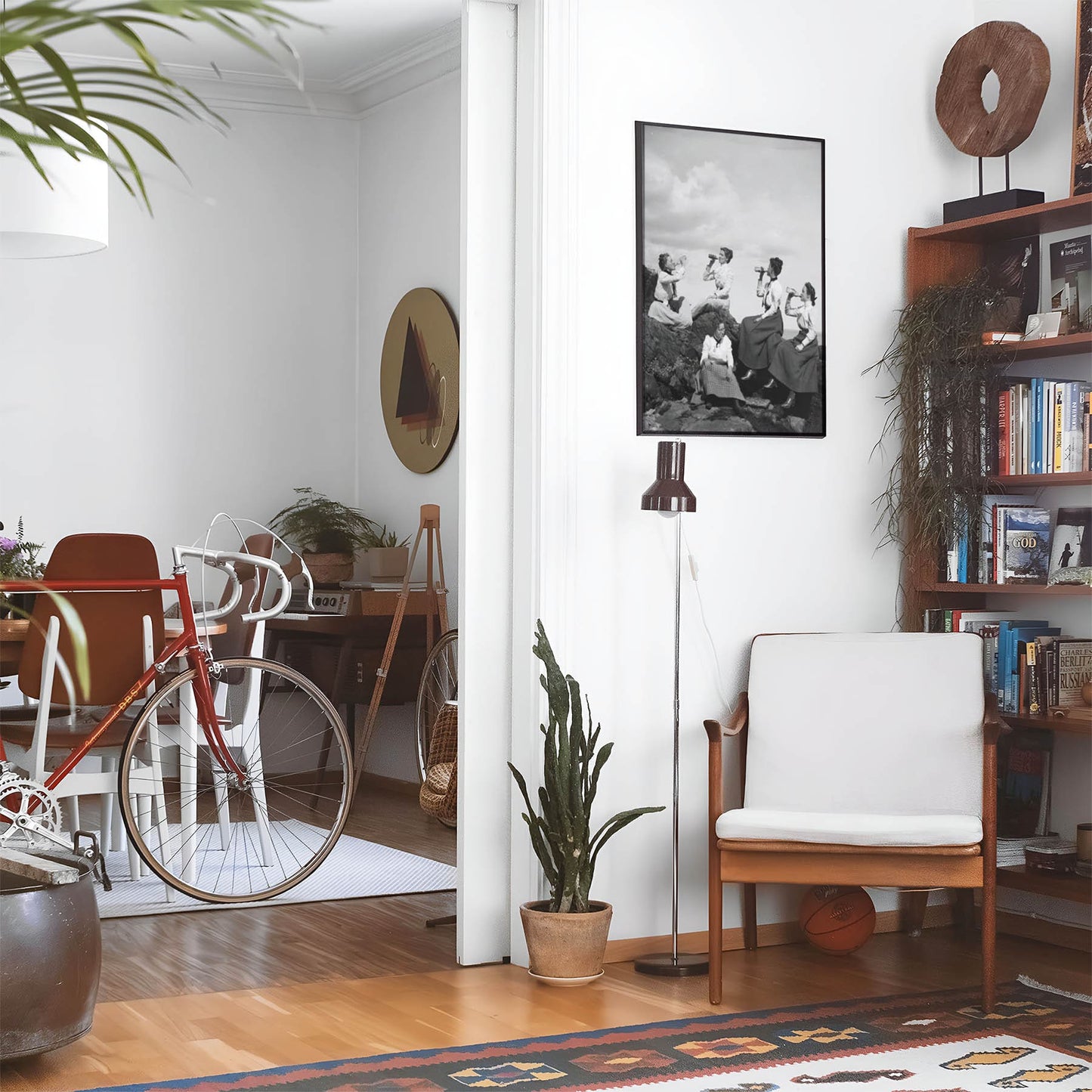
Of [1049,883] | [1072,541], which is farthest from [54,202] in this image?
[1049,883]

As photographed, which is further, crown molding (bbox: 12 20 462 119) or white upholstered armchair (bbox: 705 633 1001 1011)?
crown molding (bbox: 12 20 462 119)

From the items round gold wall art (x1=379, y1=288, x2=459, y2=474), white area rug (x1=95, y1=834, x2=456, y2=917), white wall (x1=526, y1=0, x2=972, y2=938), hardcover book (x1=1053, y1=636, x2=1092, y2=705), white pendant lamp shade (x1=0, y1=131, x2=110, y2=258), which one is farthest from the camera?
round gold wall art (x1=379, y1=288, x2=459, y2=474)

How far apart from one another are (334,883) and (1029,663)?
2.21m

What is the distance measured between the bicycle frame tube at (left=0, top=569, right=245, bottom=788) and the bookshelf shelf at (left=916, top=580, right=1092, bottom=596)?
78.4 inches

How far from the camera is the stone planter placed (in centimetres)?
267

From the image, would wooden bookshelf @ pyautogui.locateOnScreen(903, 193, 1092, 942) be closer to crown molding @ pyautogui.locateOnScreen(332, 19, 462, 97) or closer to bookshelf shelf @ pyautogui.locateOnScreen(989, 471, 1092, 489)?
bookshelf shelf @ pyautogui.locateOnScreen(989, 471, 1092, 489)

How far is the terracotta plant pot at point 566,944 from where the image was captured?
340 cm

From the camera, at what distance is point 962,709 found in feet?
11.8

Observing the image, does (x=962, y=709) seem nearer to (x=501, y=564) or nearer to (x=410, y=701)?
(x=501, y=564)

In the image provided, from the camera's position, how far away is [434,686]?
19.9 ft

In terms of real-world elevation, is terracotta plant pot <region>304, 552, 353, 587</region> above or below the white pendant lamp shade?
below

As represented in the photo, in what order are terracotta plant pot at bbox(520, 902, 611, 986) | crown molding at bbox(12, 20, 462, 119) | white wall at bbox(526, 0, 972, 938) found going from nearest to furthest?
terracotta plant pot at bbox(520, 902, 611, 986) < white wall at bbox(526, 0, 972, 938) < crown molding at bbox(12, 20, 462, 119)

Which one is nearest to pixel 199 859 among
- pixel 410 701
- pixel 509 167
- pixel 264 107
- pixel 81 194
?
pixel 410 701

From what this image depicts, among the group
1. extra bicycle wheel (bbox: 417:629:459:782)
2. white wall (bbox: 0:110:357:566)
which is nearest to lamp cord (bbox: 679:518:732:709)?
extra bicycle wheel (bbox: 417:629:459:782)
